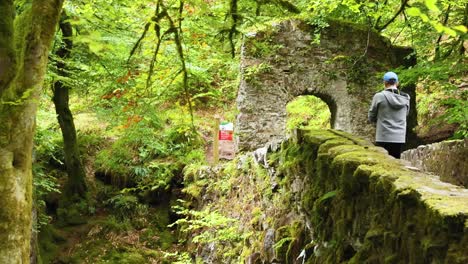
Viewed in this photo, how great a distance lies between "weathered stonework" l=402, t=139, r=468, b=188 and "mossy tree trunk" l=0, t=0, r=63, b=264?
442cm

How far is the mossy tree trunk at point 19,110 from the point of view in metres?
3.85

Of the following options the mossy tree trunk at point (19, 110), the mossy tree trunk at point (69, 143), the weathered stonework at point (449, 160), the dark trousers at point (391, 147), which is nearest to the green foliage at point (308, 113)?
the mossy tree trunk at point (69, 143)

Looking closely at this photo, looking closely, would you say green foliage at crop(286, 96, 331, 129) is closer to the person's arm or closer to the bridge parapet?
the person's arm

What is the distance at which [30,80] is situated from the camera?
4.06 m

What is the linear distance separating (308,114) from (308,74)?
5.71m

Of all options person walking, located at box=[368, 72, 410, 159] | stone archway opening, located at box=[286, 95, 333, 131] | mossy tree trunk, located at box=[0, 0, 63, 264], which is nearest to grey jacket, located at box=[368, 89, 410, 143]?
person walking, located at box=[368, 72, 410, 159]

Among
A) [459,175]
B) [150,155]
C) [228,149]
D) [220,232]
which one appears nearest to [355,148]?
[459,175]

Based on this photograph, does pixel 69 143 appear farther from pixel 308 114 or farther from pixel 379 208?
pixel 379 208

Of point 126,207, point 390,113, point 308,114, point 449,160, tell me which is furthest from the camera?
point 308,114

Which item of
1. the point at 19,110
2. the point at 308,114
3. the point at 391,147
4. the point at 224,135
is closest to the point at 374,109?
the point at 391,147

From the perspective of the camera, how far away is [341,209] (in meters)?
3.15

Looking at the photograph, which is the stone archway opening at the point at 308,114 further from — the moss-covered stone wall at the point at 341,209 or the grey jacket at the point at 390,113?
the grey jacket at the point at 390,113

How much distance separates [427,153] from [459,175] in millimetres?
820

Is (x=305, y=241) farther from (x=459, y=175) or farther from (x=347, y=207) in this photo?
(x=459, y=175)
